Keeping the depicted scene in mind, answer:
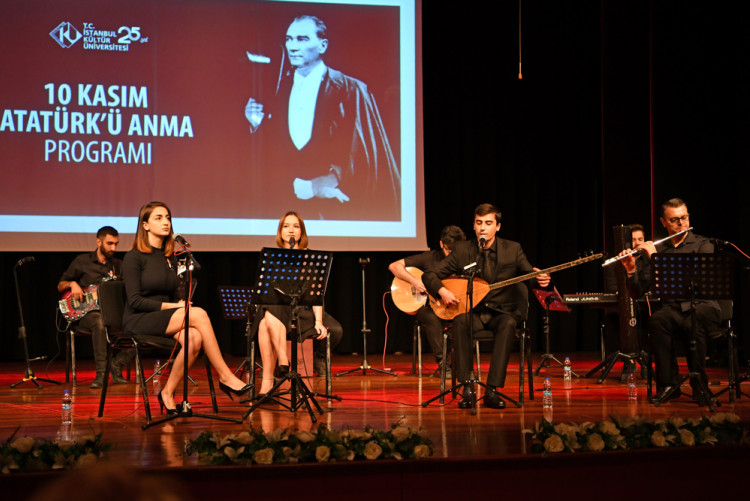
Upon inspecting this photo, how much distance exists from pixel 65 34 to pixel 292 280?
14.9ft

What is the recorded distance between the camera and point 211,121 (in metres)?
7.63

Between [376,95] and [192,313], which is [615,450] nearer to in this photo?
[192,313]

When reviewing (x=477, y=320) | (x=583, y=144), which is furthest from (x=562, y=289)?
(x=477, y=320)

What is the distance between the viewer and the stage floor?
3.56m

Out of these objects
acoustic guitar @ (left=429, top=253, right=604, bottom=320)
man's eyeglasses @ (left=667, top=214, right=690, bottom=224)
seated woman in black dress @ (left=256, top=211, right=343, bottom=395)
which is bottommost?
seated woman in black dress @ (left=256, top=211, right=343, bottom=395)

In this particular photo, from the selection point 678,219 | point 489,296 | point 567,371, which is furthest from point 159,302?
point 567,371

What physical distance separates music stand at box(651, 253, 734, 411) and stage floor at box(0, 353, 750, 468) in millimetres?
695

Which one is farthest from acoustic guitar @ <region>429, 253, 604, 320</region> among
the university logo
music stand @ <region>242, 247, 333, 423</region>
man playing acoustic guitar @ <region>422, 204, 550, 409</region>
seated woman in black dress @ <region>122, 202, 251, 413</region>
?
the university logo

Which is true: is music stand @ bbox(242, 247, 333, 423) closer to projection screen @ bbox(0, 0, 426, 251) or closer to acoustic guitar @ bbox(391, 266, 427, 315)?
acoustic guitar @ bbox(391, 266, 427, 315)

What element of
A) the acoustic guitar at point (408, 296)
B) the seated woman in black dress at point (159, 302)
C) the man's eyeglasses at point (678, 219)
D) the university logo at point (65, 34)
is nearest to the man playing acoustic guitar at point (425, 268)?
the acoustic guitar at point (408, 296)

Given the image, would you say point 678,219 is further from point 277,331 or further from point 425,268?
point 277,331

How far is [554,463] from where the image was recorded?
10.6 ft

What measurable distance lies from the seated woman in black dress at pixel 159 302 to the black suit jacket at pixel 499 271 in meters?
1.43

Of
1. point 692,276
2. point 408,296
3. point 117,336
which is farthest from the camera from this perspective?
point 408,296
